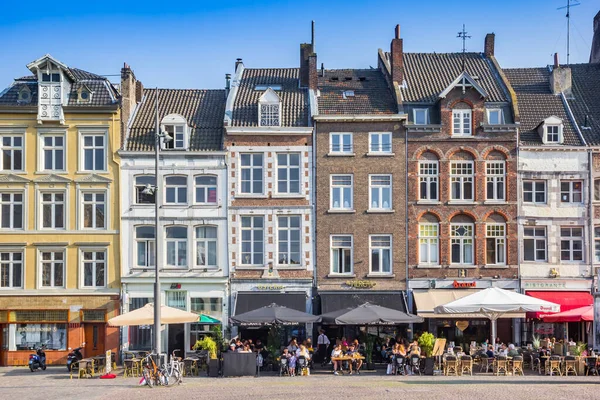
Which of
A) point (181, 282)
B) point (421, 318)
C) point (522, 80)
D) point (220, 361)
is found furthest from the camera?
point (522, 80)

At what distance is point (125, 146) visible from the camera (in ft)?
136

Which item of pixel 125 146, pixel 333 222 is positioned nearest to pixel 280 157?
pixel 333 222

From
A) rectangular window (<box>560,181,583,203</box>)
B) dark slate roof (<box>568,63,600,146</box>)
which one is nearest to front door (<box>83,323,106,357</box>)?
rectangular window (<box>560,181,583,203</box>)

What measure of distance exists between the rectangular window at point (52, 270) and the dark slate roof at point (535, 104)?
2133cm

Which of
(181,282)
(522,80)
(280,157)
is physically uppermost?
(522,80)

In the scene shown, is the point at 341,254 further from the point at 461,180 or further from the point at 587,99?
the point at 587,99

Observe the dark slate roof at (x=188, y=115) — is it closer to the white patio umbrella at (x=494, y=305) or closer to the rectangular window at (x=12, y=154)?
the rectangular window at (x=12, y=154)

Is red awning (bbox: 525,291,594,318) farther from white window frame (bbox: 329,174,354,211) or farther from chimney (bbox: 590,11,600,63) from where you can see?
chimney (bbox: 590,11,600,63)

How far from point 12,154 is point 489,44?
76.7ft

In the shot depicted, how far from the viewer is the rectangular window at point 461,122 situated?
41.4m

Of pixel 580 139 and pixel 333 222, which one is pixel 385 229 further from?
pixel 580 139

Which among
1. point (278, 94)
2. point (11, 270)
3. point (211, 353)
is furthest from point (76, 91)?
point (211, 353)

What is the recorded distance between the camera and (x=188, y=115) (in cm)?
4294

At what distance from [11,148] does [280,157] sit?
472 inches
